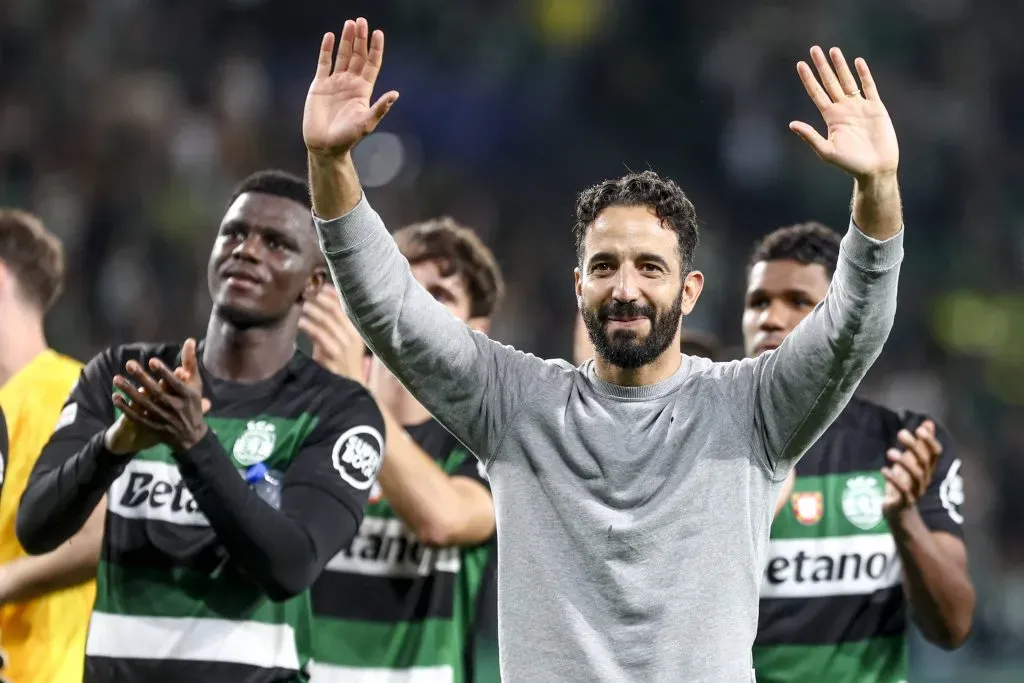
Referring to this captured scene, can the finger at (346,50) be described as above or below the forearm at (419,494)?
above

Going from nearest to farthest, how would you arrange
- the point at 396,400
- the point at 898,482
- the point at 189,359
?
the point at 189,359, the point at 898,482, the point at 396,400

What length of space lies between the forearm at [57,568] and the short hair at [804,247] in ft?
7.24

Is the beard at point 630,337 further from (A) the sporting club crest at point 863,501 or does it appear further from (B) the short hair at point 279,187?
(A) the sporting club crest at point 863,501

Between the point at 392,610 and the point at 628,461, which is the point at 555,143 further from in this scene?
the point at 628,461

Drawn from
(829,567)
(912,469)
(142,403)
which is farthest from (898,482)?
(142,403)

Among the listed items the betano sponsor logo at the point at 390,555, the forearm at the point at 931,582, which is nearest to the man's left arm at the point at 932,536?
the forearm at the point at 931,582

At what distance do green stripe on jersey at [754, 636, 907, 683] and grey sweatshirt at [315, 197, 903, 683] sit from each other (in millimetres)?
1412

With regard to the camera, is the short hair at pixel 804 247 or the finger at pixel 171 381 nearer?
the finger at pixel 171 381

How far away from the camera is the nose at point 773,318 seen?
14.3 feet

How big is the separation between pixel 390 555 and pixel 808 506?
4.13ft

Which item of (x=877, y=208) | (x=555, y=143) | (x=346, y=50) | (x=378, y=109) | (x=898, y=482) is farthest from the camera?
(x=555, y=143)

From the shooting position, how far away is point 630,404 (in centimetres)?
277

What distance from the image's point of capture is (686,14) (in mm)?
11898

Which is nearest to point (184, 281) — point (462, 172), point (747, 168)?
point (462, 172)
